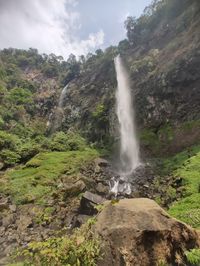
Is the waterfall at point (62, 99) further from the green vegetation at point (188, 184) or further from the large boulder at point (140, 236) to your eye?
the large boulder at point (140, 236)

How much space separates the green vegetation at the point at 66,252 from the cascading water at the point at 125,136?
1272 centimetres

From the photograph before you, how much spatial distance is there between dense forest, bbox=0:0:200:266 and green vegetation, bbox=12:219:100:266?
2cm

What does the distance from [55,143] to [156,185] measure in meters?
15.4

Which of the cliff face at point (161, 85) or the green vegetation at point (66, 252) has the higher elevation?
the cliff face at point (161, 85)

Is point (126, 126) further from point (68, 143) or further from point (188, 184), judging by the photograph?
point (188, 184)

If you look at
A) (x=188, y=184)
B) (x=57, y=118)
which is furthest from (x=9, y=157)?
(x=57, y=118)

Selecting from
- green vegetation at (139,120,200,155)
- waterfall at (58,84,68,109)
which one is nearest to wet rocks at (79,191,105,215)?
green vegetation at (139,120,200,155)

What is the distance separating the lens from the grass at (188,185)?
10.6 m

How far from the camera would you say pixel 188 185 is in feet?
49.5

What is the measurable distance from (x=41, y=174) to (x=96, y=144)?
10.9 meters

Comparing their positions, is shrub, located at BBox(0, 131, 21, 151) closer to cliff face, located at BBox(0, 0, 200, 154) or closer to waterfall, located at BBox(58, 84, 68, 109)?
cliff face, located at BBox(0, 0, 200, 154)

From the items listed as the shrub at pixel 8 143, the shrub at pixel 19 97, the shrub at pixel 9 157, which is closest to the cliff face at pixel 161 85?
the shrub at pixel 19 97

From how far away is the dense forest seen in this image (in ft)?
30.2

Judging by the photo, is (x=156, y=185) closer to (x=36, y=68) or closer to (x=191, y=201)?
(x=191, y=201)
